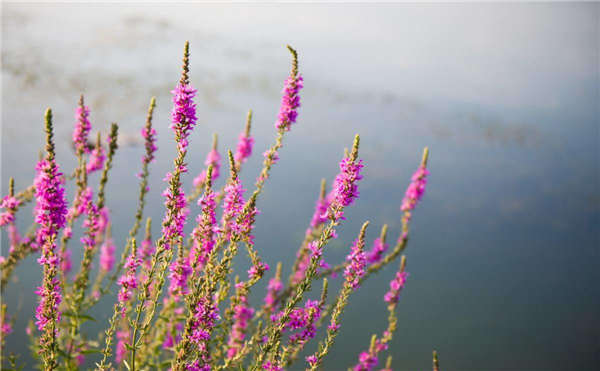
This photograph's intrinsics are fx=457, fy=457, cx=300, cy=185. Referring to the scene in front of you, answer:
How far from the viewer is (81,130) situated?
546cm

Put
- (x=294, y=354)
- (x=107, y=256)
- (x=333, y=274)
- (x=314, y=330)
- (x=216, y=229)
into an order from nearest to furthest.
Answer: (x=216, y=229)
(x=314, y=330)
(x=294, y=354)
(x=333, y=274)
(x=107, y=256)

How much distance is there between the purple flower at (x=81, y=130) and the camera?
5.45 m

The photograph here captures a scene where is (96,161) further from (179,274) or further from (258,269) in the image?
(258,269)

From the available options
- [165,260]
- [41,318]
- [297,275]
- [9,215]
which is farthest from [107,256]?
[165,260]

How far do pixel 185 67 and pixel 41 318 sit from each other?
2.39m

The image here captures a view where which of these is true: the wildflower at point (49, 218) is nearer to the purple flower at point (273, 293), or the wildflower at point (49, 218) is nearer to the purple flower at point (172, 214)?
the purple flower at point (172, 214)

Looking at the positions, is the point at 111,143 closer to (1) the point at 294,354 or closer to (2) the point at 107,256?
(2) the point at 107,256

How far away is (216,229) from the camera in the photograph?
12.9 ft

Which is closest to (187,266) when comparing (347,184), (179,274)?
(179,274)

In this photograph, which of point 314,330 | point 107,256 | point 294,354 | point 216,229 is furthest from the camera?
point 107,256

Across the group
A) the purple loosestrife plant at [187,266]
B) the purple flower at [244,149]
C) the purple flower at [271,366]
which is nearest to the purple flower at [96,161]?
the purple loosestrife plant at [187,266]

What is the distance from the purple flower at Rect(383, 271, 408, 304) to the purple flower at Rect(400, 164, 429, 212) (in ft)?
4.04

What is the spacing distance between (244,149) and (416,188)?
2.65 meters

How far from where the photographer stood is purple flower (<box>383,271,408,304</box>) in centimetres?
612
